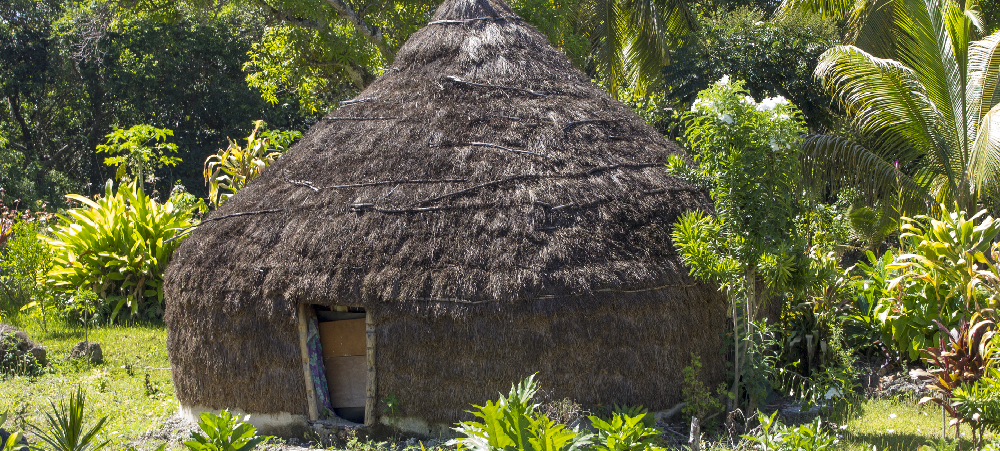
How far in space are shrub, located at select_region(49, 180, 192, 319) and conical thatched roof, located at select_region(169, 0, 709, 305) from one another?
14.7 feet

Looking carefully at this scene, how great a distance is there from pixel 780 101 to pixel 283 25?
11.9 metres

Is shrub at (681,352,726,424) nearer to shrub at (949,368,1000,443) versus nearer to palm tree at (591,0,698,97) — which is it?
shrub at (949,368,1000,443)

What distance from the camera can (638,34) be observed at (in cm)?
A: 1512

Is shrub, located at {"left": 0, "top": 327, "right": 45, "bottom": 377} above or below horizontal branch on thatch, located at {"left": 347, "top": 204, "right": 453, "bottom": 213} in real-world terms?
below

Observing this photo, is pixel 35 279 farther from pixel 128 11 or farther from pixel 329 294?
pixel 329 294

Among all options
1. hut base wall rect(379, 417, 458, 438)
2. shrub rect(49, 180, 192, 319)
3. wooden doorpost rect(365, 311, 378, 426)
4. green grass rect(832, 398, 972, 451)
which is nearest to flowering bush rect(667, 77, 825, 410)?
green grass rect(832, 398, 972, 451)

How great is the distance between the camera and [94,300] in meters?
11.7

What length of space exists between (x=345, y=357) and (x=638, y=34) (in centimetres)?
1018

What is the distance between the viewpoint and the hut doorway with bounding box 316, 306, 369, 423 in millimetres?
7125

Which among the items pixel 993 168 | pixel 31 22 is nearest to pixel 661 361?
pixel 993 168

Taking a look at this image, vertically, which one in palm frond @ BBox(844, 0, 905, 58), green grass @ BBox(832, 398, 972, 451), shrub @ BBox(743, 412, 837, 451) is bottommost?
green grass @ BBox(832, 398, 972, 451)

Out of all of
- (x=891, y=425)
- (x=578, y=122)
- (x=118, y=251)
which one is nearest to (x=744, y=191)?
(x=578, y=122)

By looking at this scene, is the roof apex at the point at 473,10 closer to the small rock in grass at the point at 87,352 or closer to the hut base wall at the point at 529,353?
the hut base wall at the point at 529,353

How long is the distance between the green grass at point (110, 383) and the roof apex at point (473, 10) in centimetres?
515
